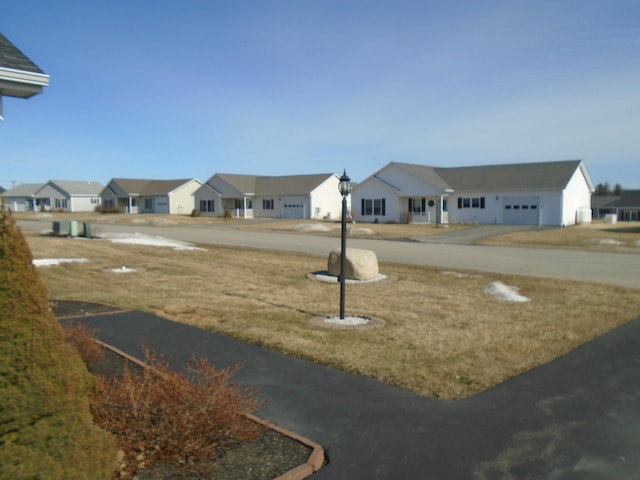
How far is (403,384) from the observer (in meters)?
5.68

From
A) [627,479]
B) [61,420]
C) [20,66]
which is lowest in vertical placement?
[627,479]

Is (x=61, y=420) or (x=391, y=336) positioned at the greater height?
(x=61, y=420)

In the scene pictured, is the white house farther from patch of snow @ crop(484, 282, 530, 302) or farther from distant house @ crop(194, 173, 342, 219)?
patch of snow @ crop(484, 282, 530, 302)

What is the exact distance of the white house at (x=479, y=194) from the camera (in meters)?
39.8

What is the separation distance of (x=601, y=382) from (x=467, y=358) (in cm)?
157

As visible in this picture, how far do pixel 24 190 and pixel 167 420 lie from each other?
104399mm

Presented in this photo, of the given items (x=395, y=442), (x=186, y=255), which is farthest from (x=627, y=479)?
(x=186, y=255)

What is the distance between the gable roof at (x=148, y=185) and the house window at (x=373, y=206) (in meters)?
31.1

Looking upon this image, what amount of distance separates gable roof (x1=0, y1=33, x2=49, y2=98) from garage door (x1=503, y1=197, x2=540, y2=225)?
39755 mm

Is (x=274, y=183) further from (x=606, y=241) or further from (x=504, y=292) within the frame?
(x=504, y=292)

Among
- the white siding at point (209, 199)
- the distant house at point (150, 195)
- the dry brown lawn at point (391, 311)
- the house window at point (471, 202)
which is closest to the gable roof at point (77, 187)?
the distant house at point (150, 195)

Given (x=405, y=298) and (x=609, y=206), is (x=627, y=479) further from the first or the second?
(x=609, y=206)

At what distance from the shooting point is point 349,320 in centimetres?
866

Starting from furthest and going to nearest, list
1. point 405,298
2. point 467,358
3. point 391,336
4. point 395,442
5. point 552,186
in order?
1. point 552,186
2. point 405,298
3. point 391,336
4. point 467,358
5. point 395,442
